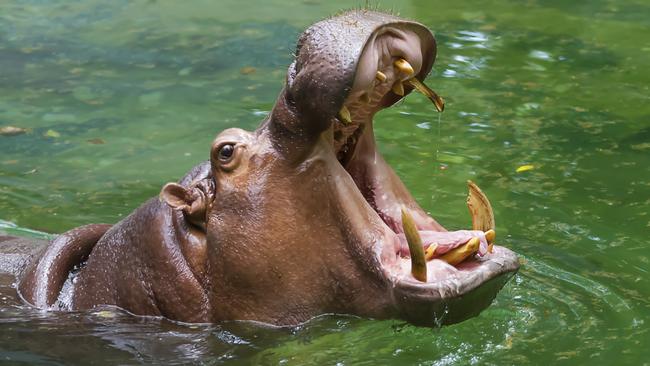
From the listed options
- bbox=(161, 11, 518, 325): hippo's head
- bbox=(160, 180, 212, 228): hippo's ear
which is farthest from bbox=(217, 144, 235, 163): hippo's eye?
bbox=(160, 180, 212, 228): hippo's ear

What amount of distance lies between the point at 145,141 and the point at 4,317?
363 cm

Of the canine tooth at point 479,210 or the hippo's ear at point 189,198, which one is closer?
the canine tooth at point 479,210

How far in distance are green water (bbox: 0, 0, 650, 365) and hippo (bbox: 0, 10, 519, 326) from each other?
0.52ft

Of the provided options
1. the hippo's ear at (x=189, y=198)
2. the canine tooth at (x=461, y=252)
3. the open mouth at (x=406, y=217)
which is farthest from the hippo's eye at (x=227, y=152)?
the canine tooth at (x=461, y=252)

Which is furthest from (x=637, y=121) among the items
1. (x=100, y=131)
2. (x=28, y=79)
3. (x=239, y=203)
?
(x=28, y=79)

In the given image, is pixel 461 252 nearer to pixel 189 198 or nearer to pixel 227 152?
pixel 227 152

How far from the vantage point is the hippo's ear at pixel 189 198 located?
4.45 metres

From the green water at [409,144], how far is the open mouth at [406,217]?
1.10 ft

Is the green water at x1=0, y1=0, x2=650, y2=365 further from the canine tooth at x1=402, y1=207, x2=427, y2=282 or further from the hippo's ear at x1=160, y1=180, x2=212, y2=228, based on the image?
the hippo's ear at x1=160, y1=180, x2=212, y2=228

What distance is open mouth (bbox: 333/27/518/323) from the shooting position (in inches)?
156

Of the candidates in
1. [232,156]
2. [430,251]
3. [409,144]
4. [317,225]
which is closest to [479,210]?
[430,251]

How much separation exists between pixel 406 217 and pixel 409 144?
4137 mm

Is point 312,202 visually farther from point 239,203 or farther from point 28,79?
point 28,79

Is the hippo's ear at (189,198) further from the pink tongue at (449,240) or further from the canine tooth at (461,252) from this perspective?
the canine tooth at (461,252)
